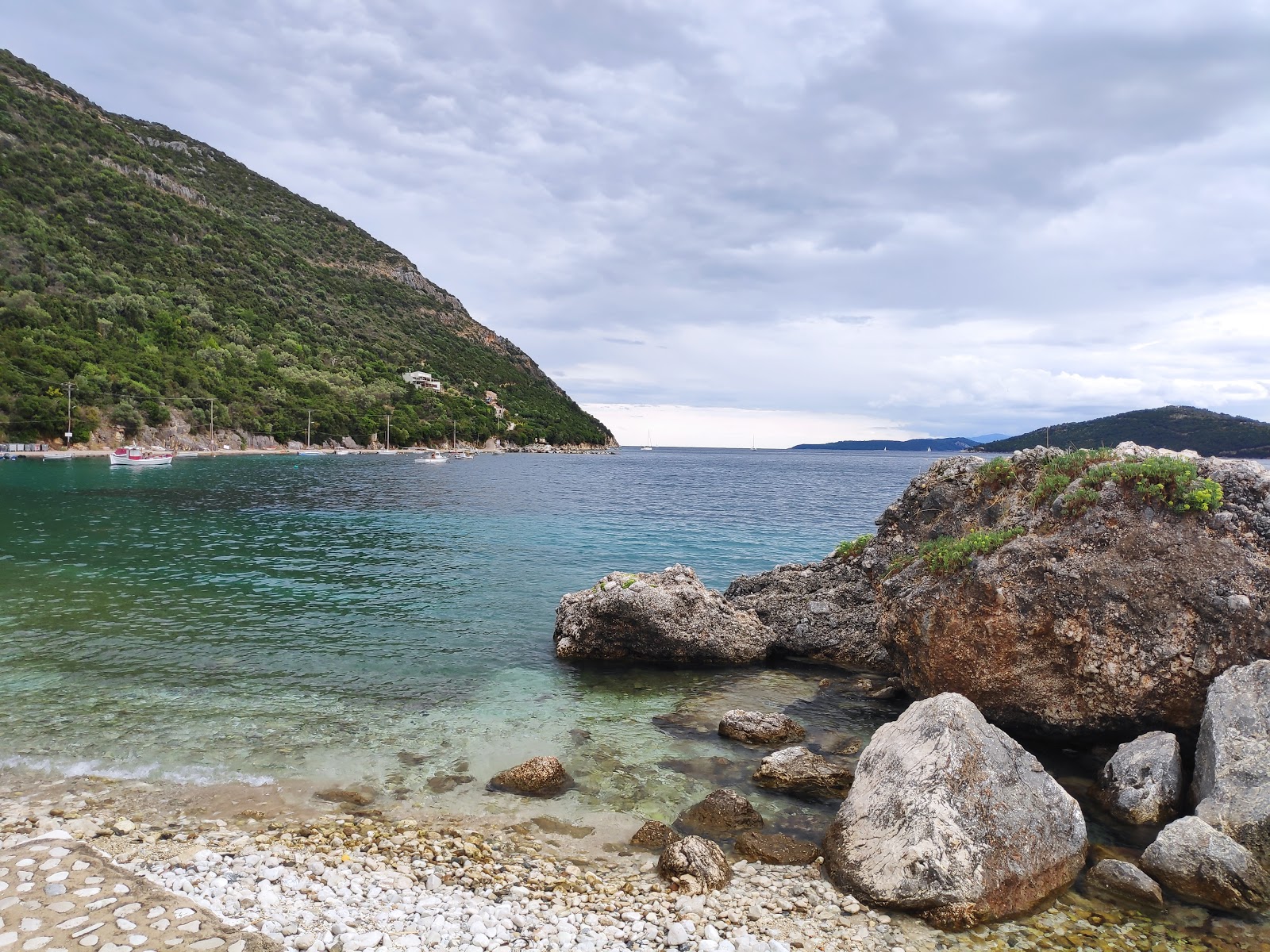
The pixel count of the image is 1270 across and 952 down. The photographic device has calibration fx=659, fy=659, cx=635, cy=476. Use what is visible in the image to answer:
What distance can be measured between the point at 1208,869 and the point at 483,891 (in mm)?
8162

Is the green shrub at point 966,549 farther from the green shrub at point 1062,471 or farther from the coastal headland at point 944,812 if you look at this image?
the green shrub at point 1062,471

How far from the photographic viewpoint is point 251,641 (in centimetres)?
1731

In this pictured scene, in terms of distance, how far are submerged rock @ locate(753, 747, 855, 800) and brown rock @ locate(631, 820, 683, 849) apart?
2.15 meters

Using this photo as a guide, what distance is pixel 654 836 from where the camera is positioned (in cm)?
863

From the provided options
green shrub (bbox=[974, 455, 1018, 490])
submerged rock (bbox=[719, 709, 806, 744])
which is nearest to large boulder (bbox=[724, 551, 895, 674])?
green shrub (bbox=[974, 455, 1018, 490])

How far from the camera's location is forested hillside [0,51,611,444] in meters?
99.5

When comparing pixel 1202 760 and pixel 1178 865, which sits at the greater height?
pixel 1202 760

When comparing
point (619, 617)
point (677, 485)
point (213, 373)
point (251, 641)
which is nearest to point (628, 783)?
point (619, 617)

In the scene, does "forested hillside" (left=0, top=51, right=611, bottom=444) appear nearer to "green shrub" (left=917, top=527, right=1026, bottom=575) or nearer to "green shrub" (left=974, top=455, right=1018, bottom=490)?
"green shrub" (left=974, top=455, right=1018, bottom=490)

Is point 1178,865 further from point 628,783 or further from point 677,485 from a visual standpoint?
point 677,485

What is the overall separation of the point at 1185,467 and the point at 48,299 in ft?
466

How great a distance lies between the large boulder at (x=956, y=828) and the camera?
23.7 feet

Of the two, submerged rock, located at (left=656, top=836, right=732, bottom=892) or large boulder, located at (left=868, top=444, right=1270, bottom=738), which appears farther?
large boulder, located at (left=868, top=444, right=1270, bottom=738)

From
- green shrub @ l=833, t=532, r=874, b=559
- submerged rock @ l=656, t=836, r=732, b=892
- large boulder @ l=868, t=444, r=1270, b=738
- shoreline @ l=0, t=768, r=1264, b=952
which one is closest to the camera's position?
shoreline @ l=0, t=768, r=1264, b=952
